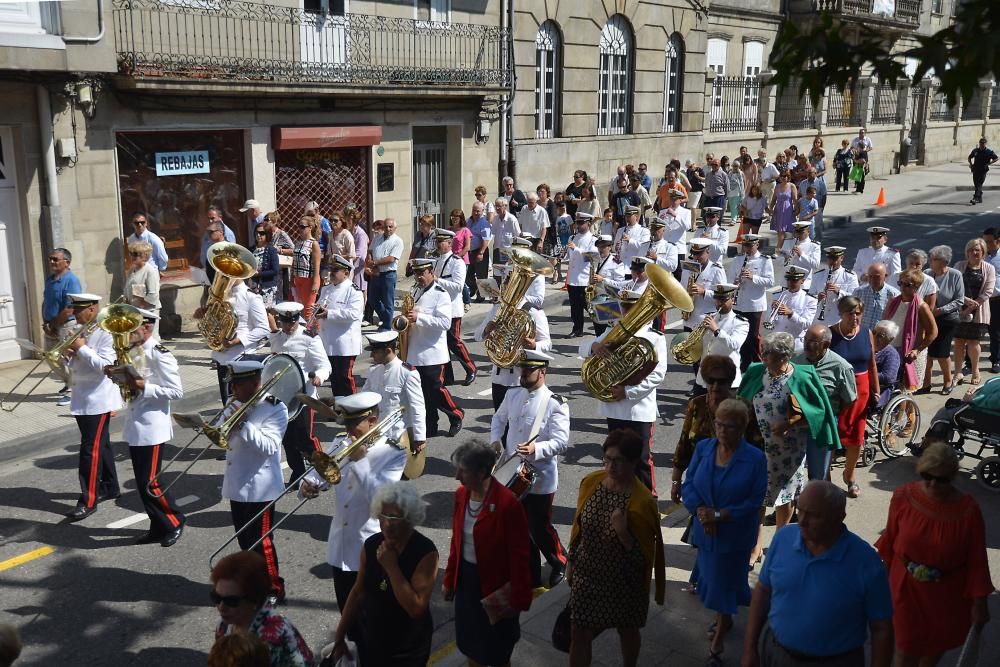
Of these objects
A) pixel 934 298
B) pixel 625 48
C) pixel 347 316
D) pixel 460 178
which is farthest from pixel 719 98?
pixel 347 316

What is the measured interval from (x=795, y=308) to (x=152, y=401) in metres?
6.07

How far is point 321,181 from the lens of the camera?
55.2ft

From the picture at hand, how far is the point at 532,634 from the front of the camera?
5883 millimetres

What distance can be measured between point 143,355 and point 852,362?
5432 millimetres

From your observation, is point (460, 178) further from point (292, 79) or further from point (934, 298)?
point (934, 298)

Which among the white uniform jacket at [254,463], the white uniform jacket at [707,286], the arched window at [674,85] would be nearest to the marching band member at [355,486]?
the white uniform jacket at [254,463]

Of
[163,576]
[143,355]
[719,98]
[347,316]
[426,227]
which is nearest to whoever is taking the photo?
[163,576]

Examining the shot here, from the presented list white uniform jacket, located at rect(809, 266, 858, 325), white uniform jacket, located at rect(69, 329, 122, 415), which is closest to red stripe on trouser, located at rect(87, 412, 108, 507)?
white uniform jacket, located at rect(69, 329, 122, 415)

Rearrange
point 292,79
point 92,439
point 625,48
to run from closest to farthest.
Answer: point 92,439 → point 292,79 → point 625,48

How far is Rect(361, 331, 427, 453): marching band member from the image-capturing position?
741 cm

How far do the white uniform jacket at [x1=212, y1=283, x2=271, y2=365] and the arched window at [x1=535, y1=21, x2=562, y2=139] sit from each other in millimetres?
Answer: 13241

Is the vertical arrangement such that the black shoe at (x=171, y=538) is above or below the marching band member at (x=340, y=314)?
below

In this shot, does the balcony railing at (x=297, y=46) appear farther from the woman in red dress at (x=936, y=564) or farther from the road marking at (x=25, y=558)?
the woman in red dress at (x=936, y=564)

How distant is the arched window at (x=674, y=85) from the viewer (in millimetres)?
26250
